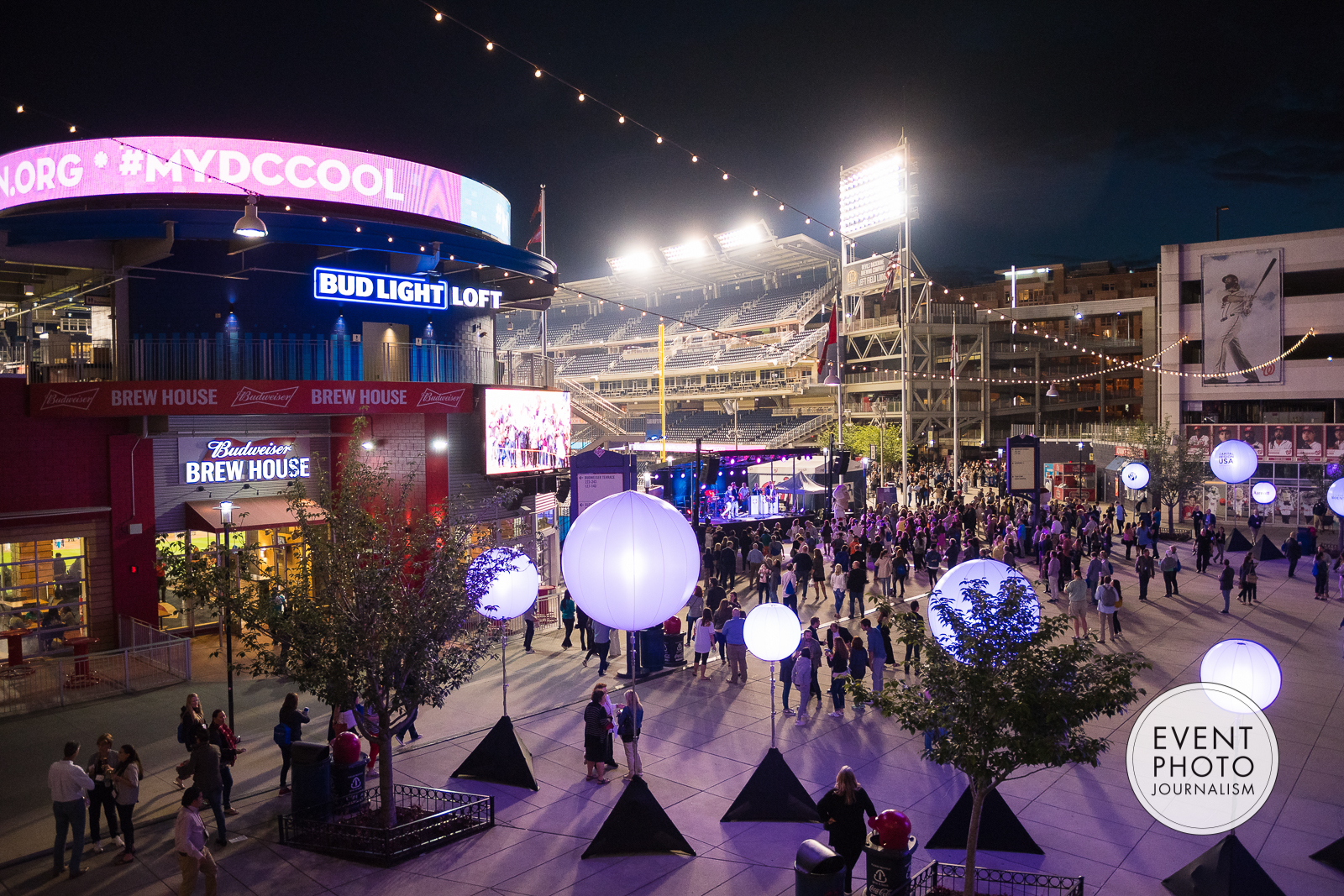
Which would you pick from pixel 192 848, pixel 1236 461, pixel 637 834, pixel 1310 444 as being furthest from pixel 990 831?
pixel 1310 444

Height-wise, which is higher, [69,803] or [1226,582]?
[1226,582]

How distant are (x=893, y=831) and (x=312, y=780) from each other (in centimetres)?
680

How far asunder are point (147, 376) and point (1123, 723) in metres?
19.9

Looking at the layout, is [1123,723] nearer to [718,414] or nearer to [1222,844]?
[1222,844]

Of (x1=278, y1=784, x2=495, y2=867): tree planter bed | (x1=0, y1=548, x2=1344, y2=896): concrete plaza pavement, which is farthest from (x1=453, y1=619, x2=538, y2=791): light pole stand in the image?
(x1=278, y1=784, x2=495, y2=867): tree planter bed

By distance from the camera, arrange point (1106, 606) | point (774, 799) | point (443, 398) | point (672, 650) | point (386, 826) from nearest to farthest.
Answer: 1. point (386, 826)
2. point (774, 799)
3. point (672, 650)
4. point (1106, 606)
5. point (443, 398)

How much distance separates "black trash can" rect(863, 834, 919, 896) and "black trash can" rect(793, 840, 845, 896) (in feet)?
1.59

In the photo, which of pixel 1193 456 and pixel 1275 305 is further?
pixel 1275 305

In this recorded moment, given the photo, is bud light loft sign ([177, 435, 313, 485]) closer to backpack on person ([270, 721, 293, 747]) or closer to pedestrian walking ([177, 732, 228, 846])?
backpack on person ([270, 721, 293, 747])

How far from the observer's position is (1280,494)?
3456cm

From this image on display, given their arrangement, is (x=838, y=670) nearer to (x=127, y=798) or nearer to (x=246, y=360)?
(x=127, y=798)

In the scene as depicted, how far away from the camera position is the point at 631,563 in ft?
27.2

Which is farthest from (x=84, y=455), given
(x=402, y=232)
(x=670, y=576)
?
(x=670, y=576)

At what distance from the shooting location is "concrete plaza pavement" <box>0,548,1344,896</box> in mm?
8344
